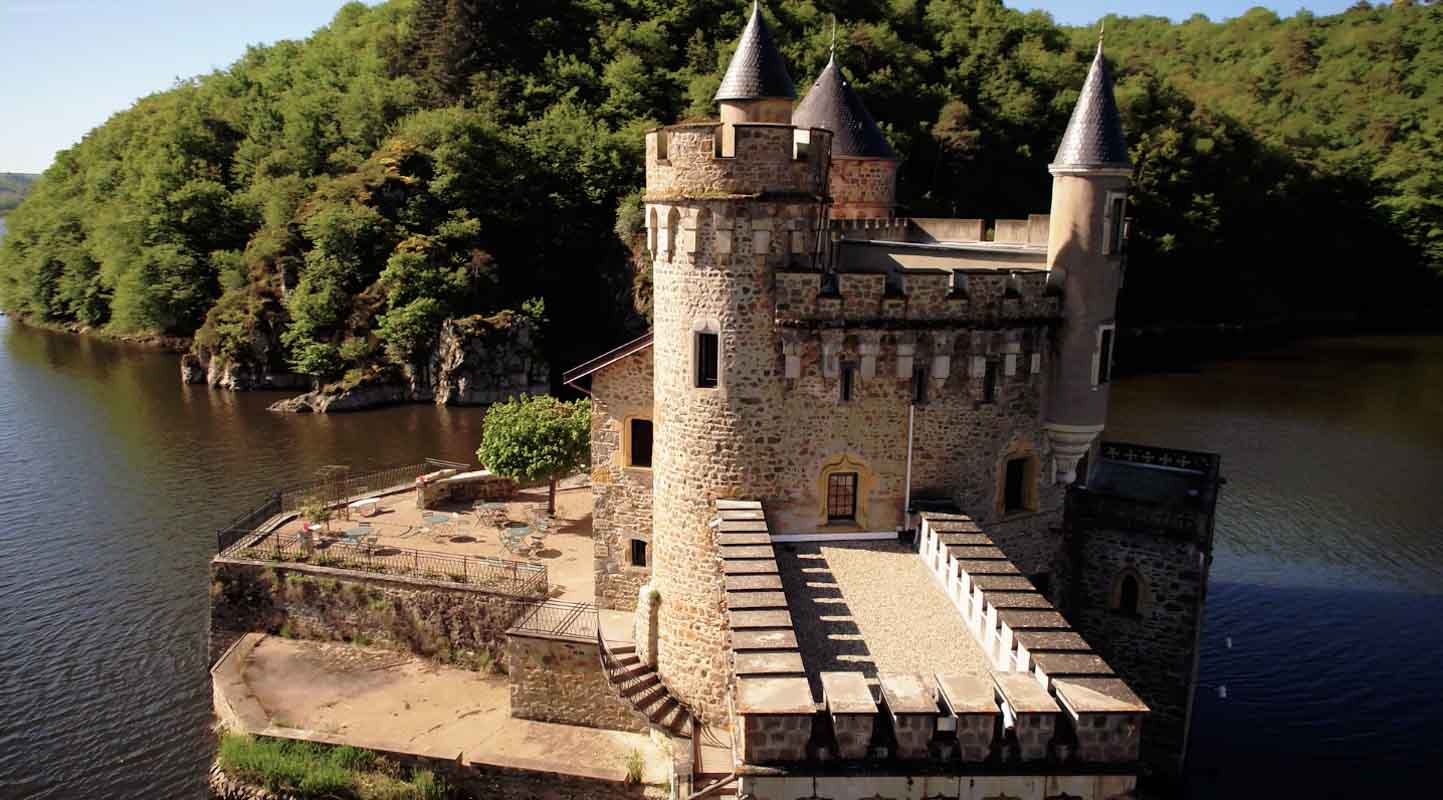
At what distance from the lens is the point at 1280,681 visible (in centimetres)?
2481

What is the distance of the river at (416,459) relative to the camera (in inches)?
875

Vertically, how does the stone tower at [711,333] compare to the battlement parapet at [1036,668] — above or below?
above

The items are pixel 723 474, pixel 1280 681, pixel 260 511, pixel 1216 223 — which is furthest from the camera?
pixel 1216 223

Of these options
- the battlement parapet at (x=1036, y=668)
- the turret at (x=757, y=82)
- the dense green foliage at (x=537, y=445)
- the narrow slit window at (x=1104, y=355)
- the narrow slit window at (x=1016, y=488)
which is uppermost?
the turret at (x=757, y=82)

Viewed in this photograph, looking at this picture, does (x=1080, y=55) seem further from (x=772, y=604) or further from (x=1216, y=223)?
(x=772, y=604)

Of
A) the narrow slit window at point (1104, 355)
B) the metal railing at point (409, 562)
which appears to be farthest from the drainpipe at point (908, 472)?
the metal railing at point (409, 562)

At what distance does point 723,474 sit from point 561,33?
6979 centimetres

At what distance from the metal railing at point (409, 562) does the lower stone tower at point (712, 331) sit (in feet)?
21.8

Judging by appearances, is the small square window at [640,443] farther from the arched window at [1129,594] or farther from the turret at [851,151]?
the arched window at [1129,594]

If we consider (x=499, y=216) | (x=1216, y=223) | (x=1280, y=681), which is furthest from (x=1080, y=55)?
(x=1280, y=681)

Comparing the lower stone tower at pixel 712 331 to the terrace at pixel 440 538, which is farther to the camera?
the terrace at pixel 440 538

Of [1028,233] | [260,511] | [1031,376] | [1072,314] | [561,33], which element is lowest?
[260,511]

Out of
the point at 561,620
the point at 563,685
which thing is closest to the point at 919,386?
the point at 561,620

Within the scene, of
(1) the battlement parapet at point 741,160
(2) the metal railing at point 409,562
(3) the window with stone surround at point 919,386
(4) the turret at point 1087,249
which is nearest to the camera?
(1) the battlement parapet at point 741,160
